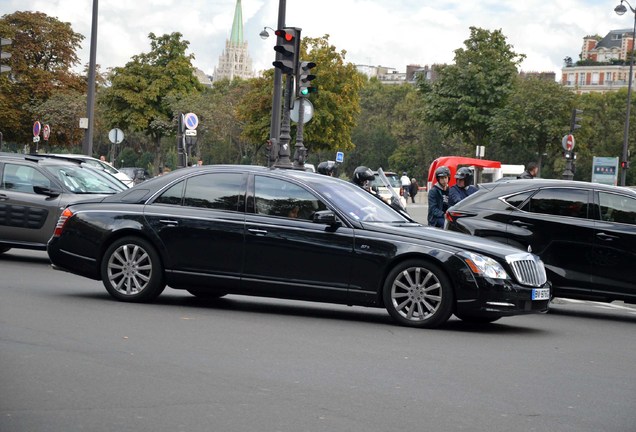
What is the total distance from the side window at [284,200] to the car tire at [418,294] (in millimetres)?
1038

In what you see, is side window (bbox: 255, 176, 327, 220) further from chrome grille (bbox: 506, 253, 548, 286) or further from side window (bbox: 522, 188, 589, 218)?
side window (bbox: 522, 188, 589, 218)

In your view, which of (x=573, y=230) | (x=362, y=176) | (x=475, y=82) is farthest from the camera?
(x=475, y=82)

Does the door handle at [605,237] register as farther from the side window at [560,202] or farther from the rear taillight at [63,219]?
the rear taillight at [63,219]

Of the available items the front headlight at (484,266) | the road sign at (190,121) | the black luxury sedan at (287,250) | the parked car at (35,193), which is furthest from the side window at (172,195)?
the road sign at (190,121)

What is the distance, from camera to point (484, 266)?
35.3ft

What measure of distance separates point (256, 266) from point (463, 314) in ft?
6.73

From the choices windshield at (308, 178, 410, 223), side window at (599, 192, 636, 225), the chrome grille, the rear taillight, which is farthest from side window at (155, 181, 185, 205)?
side window at (599, 192, 636, 225)

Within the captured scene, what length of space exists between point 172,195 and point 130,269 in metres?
0.86

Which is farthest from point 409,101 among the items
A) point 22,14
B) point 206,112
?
point 22,14

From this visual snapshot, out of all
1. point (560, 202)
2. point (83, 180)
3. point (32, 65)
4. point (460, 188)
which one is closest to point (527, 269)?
point (560, 202)

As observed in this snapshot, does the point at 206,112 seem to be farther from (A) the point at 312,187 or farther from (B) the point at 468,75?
(A) the point at 312,187

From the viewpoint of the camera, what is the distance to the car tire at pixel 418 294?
35.4ft

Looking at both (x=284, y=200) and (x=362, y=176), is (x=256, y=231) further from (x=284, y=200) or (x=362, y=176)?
(x=362, y=176)

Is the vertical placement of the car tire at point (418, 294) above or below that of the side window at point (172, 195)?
below
